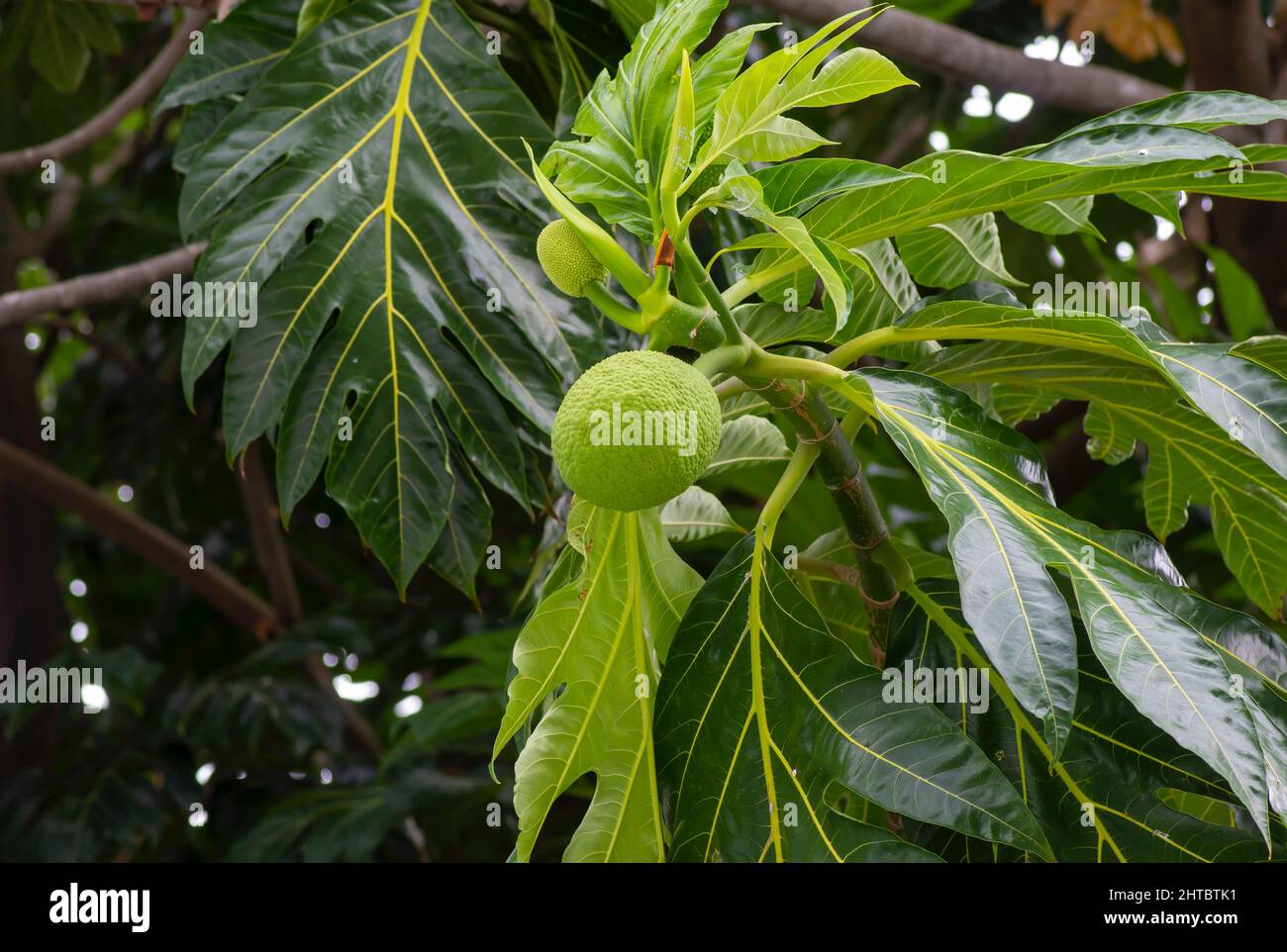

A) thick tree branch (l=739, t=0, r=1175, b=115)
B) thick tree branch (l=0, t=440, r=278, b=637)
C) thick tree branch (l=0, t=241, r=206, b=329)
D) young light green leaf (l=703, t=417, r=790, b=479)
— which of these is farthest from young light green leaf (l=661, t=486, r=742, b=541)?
thick tree branch (l=0, t=440, r=278, b=637)

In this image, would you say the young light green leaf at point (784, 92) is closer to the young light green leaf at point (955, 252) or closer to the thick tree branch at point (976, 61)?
the young light green leaf at point (955, 252)

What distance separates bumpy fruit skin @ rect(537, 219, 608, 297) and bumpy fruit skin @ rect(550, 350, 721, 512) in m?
0.10

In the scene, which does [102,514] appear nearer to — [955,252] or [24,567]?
[24,567]

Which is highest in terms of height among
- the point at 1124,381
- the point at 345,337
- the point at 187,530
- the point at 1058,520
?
the point at 187,530

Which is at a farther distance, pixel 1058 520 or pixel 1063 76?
pixel 1063 76

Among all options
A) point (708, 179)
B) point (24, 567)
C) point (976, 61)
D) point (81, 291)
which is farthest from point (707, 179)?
point (24, 567)

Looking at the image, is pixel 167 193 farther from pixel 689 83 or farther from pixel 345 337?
pixel 689 83

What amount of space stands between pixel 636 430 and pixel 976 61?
139 cm

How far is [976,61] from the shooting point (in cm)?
179

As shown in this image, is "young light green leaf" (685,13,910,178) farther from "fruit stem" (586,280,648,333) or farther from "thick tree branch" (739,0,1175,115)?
"thick tree branch" (739,0,1175,115)
